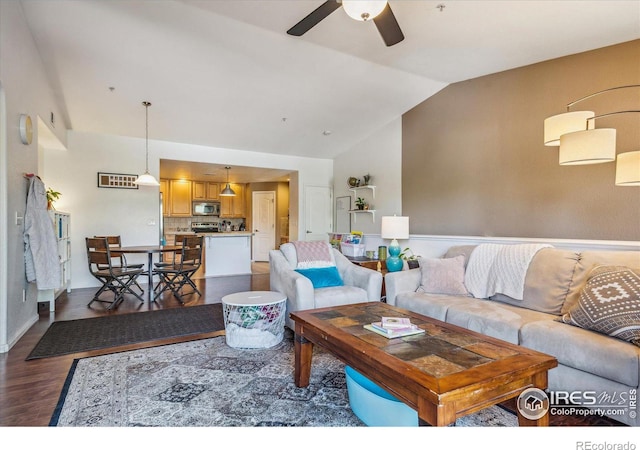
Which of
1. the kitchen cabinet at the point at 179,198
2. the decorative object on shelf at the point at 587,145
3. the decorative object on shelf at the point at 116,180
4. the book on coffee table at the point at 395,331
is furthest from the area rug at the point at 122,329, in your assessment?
the kitchen cabinet at the point at 179,198

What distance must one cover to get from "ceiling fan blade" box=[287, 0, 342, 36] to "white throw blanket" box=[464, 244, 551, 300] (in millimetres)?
2410

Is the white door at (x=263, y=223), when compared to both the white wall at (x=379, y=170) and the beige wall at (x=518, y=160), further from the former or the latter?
the beige wall at (x=518, y=160)

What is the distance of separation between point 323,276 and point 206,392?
1.60m

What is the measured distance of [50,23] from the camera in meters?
3.27

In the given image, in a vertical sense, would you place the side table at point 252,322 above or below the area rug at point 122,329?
above

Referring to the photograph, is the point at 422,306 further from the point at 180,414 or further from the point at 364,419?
the point at 180,414

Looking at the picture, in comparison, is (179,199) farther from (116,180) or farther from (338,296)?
(338,296)

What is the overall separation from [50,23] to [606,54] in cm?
520

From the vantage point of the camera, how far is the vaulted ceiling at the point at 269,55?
3.01 metres

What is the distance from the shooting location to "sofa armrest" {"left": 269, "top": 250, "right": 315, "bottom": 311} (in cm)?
296

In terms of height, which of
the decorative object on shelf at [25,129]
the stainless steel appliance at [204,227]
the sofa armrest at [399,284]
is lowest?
the sofa armrest at [399,284]

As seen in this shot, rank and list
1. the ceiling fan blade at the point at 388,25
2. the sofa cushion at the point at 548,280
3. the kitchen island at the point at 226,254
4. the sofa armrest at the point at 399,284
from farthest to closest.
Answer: the kitchen island at the point at 226,254 → the sofa armrest at the point at 399,284 → the sofa cushion at the point at 548,280 → the ceiling fan blade at the point at 388,25

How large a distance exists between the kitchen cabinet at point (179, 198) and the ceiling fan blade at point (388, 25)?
7.18m

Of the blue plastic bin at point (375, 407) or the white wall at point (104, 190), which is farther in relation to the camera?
the white wall at point (104, 190)
